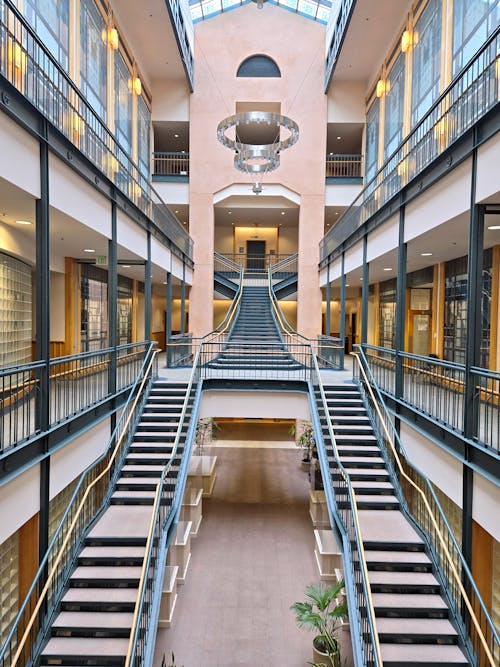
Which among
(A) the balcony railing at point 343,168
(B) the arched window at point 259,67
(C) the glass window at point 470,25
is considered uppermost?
(B) the arched window at point 259,67

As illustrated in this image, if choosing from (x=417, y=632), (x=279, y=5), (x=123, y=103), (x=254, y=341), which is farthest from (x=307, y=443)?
(x=279, y=5)

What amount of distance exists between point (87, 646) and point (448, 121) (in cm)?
1253

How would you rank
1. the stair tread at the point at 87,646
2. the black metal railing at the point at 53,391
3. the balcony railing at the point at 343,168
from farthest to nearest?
the balcony railing at the point at 343,168, the stair tread at the point at 87,646, the black metal railing at the point at 53,391

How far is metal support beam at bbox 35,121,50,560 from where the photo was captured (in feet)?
25.3

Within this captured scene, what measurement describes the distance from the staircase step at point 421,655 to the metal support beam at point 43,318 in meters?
5.61

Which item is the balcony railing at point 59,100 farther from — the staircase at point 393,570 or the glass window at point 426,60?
the glass window at point 426,60

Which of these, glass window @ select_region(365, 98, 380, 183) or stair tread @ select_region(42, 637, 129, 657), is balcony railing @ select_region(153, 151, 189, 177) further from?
stair tread @ select_region(42, 637, 129, 657)

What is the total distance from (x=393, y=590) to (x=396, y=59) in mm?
21077

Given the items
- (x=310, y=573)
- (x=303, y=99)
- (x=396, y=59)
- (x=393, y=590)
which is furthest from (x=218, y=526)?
(x=303, y=99)

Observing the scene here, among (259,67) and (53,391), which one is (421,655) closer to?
(53,391)

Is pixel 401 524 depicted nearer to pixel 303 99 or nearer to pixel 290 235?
pixel 303 99

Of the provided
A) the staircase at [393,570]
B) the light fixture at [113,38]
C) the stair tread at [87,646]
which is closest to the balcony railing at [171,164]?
the light fixture at [113,38]

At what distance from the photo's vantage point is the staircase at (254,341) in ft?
51.9

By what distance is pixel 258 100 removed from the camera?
1088 inches
